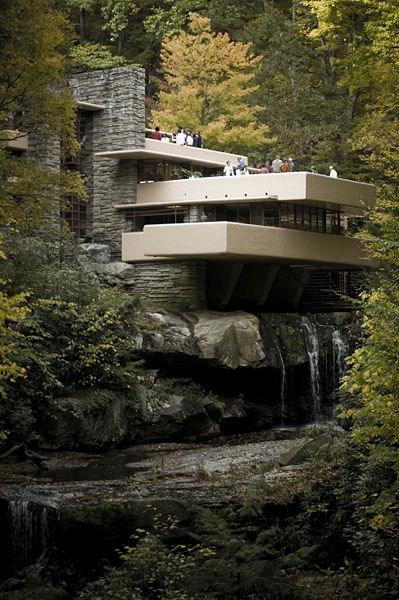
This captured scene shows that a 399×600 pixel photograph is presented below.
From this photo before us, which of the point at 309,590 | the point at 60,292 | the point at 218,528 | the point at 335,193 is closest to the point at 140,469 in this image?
the point at 60,292

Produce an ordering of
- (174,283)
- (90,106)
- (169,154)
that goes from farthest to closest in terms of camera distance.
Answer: (90,106) → (169,154) → (174,283)

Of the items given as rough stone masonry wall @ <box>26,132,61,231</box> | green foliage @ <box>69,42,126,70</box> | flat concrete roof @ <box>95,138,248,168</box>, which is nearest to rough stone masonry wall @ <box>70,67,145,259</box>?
flat concrete roof @ <box>95,138,248,168</box>

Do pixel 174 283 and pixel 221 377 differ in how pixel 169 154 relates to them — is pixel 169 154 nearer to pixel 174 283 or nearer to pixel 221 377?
pixel 174 283

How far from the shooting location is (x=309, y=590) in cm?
1350

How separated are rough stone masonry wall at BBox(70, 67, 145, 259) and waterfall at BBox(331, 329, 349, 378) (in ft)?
31.8

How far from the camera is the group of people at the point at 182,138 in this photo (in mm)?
40625

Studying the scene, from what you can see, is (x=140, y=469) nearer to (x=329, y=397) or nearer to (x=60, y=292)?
(x=60, y=292)

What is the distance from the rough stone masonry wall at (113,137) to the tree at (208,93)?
562 cm

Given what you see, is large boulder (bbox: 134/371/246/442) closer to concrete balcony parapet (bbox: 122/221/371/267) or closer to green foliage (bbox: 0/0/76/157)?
concrete balcony parapet (bbox: 122/221/371/267)

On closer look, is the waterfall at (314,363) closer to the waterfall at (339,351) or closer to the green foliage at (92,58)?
the waterfall at (339,351)

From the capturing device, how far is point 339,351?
35.2m

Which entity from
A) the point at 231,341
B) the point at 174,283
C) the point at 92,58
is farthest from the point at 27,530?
the point at 92,58

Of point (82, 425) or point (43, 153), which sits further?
point (43, 153)

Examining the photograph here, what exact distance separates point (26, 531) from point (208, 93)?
107ft
